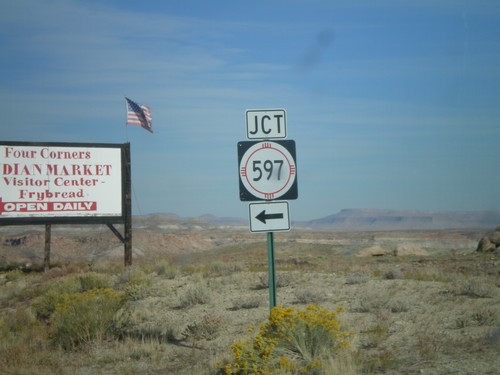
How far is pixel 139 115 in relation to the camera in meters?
28.0

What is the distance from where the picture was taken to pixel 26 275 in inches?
1036

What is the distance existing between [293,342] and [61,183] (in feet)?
60.1

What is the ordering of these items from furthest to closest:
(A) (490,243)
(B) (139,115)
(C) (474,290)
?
(A) (490,243) < (B) (139,115) < (C) (474,290)

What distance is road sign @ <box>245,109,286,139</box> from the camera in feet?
30.9

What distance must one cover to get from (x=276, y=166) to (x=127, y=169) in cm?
1711

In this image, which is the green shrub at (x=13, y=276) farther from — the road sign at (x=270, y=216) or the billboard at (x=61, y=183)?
the road sign at (x=270, y=216)

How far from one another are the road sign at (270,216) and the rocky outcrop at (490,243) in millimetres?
26202

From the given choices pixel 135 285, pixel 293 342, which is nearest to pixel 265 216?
pixel 293 342

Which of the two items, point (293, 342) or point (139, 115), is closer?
point (293, 342)

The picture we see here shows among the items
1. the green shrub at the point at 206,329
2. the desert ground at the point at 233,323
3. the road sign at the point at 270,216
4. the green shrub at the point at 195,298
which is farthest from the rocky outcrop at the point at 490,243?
the road sign at the point at 270,216

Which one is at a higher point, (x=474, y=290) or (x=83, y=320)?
Answer: (x=474, y=290)

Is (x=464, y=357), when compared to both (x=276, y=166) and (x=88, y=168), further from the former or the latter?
(x=88, y=168)

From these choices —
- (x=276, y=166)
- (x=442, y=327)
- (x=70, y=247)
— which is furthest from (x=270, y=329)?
(x=70, y=247)

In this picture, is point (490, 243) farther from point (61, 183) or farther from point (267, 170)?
point (267, 170)
